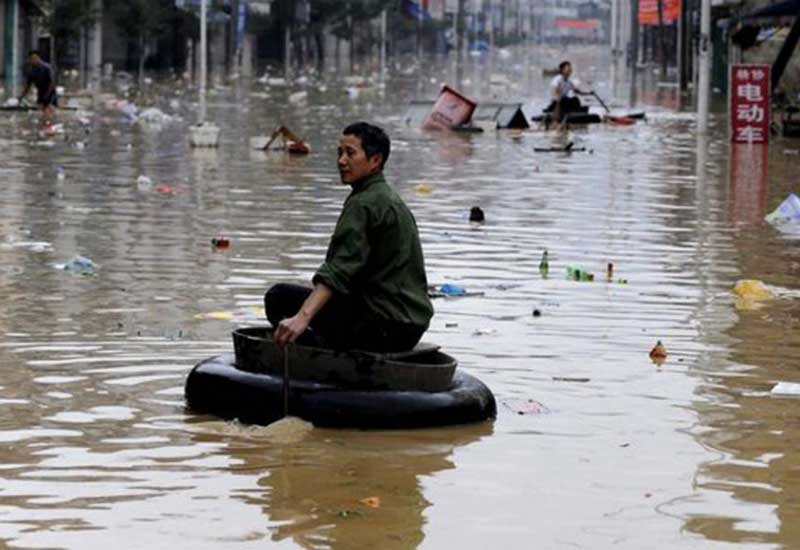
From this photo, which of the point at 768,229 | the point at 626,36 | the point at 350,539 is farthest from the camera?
the point at 626,36

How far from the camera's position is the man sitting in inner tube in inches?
378

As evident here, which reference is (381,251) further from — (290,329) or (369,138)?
(290,329)

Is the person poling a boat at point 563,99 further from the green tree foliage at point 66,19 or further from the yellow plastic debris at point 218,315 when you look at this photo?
the green tree foliage at point 66,19

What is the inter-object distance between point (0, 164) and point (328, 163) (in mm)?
4624

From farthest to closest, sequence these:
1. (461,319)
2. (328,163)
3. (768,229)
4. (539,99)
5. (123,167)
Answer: (539,99), (328,163), (123,167), (768,229), (461,319)

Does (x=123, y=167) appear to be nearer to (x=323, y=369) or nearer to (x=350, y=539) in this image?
(x=323, y=369)

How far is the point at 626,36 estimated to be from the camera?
5787 inches

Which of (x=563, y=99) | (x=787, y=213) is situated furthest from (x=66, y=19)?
(x=787, y=213)

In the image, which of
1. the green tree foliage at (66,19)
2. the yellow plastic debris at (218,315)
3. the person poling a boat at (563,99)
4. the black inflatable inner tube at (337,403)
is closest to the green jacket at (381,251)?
the black inflatable inner tube at (337,403)

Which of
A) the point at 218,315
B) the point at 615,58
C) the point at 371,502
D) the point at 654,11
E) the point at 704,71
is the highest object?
the point at 654,11

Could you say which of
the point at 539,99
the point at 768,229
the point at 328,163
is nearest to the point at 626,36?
the point at 539,99

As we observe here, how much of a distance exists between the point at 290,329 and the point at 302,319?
0.07 m

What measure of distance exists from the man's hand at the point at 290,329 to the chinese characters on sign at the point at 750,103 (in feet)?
86.5

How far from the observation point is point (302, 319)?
363 inches
